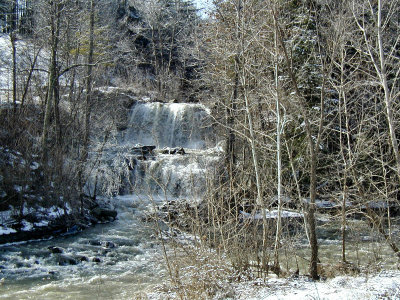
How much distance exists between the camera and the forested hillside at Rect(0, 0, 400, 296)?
684 cm

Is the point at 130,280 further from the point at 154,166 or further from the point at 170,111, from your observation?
the point at 170,111

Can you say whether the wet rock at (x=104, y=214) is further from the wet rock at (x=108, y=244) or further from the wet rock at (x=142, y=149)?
the wet rock at (x=142, y=149)

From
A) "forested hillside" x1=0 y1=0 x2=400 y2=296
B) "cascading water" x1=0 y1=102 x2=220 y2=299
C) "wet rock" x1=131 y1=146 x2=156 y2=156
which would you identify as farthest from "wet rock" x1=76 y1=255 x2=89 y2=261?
"wet rock" x1=131 y1=146 x2=156 y2=156

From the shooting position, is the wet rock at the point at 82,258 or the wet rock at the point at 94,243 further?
the wet rock at the point at 94,243

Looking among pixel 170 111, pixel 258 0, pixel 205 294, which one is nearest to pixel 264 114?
pixel 258 0

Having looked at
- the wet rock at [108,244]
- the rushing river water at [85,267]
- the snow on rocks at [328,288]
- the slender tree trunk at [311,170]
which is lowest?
the rushing river water at [85,267]

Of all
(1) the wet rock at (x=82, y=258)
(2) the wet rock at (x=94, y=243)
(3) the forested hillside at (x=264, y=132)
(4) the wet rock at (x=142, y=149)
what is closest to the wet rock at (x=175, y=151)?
(4) the wet rock at (x=142, y=149)

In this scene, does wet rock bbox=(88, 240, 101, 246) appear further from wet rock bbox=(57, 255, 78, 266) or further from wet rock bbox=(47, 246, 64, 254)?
wet rock bbox=(57, 255, 78, 266)

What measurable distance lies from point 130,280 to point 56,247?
330 cm

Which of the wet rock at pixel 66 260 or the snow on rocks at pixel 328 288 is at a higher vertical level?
the snow on rocks at pixel 328 288

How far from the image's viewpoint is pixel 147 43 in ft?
113

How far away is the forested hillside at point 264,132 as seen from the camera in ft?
22.4

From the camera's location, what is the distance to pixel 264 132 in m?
8.12

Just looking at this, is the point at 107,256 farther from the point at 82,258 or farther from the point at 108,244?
the point at 108,244
